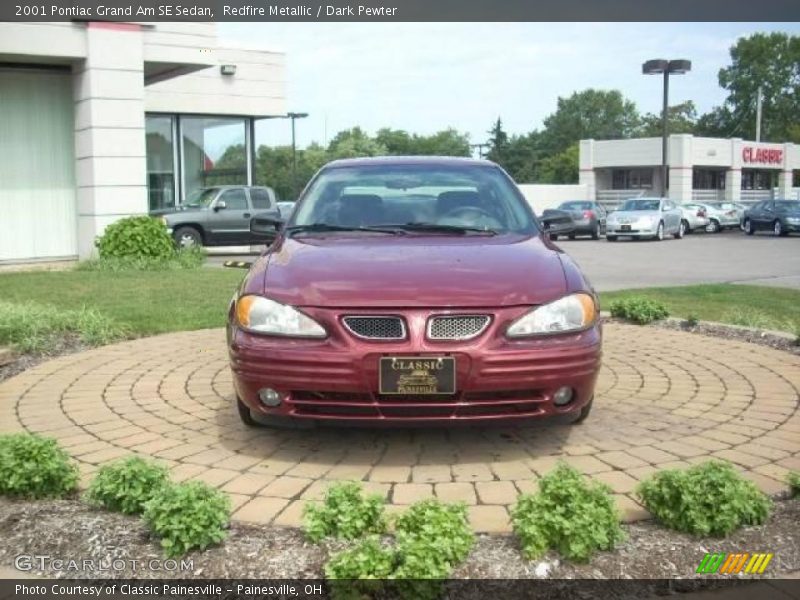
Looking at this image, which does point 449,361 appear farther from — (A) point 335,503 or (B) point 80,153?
(B) point 80,153

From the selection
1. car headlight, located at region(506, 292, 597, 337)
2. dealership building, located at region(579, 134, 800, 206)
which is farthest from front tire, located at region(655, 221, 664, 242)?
car headlight, located at region(506, 292, 597, 337)

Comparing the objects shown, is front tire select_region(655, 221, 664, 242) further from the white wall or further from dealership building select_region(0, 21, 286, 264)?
dealership building select_region(0, 21, 286, 264)

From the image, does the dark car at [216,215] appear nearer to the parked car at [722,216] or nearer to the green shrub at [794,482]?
the green shrub at [794,482]

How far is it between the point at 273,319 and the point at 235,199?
55.9ft

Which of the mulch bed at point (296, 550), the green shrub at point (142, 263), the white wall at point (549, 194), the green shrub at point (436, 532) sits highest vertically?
the white wall at point (549, 194)

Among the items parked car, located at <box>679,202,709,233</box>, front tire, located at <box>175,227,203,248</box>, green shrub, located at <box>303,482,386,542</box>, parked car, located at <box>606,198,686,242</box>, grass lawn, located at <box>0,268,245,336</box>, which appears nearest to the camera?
green shrub, located at <box>303,482,386,542</box>

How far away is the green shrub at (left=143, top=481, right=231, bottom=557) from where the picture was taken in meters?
3.07

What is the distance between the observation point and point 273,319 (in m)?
3.97

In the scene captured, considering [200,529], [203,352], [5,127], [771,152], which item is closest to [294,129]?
[771,152]

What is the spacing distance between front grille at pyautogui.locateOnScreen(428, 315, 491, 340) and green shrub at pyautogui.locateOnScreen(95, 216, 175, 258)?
1073cm

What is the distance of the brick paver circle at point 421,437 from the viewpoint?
3844mm

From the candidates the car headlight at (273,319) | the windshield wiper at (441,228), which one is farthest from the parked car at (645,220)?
the car headlight at (273,319)

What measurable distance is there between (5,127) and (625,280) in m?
11.6

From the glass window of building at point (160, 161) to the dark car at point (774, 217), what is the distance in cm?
2429
